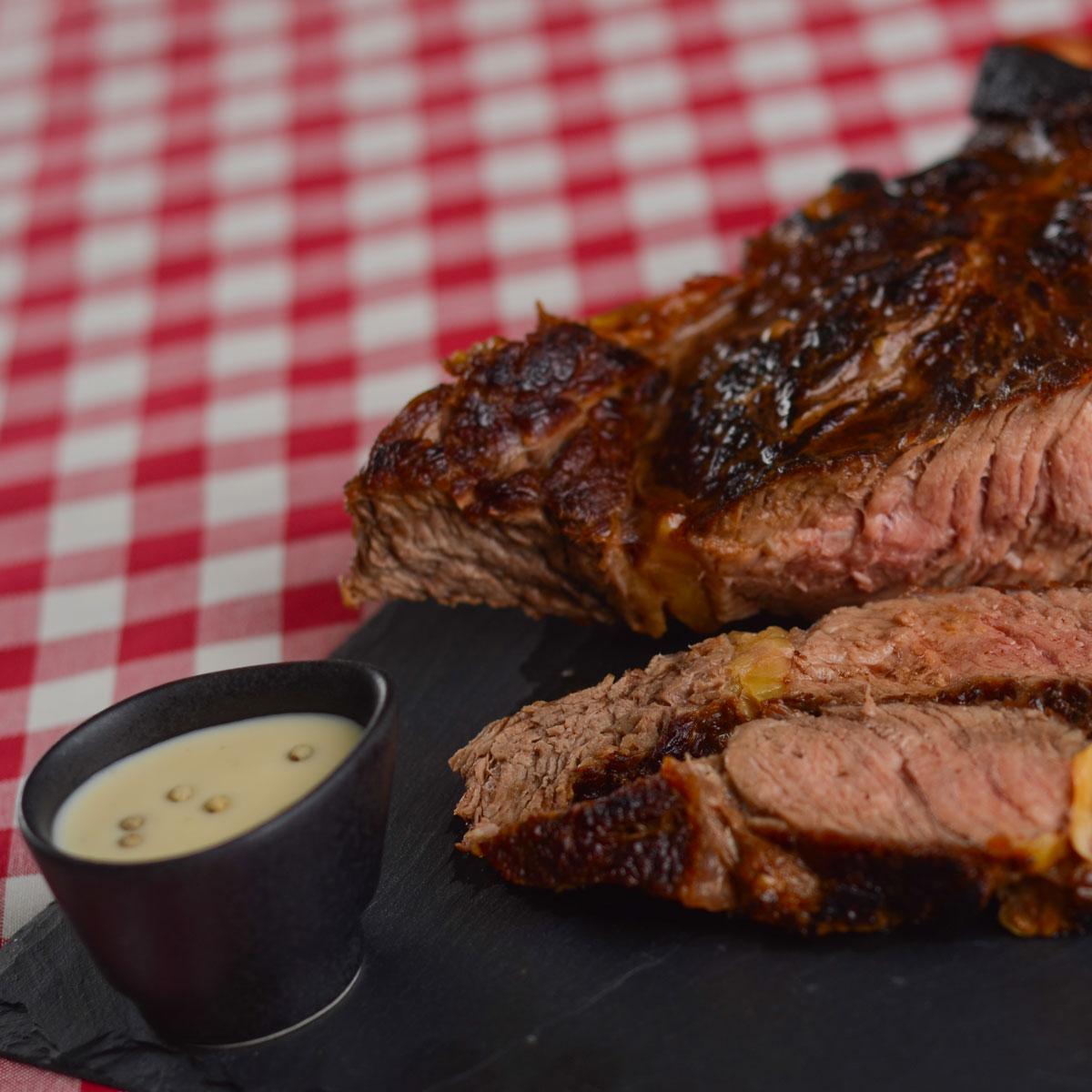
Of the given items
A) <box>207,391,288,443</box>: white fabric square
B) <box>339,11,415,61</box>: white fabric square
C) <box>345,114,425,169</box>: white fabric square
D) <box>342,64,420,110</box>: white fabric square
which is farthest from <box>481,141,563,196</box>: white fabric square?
<box>207,391,288,443</box>: white fabric square

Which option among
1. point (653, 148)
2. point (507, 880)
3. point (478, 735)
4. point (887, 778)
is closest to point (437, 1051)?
point (507, 880)

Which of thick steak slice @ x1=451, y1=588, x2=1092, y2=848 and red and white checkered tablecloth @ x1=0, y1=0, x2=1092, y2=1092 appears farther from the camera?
red and white checkered tablecloth @ x1=0, y1=0, x2=1092, y2=1092

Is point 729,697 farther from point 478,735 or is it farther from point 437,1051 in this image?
point 437,1051

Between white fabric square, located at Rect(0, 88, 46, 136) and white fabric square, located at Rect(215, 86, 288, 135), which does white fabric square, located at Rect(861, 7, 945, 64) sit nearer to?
white fabric square, located at Rect(215, 86, 288, 135)

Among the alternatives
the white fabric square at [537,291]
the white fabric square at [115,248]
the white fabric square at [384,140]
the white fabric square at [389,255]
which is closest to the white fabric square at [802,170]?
the white fabric square at [537,291]

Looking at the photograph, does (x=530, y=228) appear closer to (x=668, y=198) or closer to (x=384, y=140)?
(x=668, y=198)

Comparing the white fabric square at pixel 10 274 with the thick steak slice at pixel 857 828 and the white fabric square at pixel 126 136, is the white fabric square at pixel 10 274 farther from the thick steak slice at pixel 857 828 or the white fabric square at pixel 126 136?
the thick steak slice at pixel 857 828
